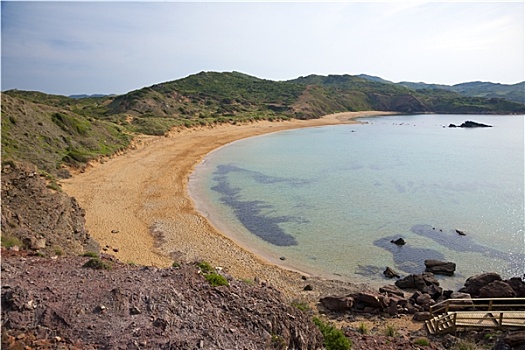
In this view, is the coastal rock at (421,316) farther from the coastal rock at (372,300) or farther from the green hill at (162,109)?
the green hill at (162,109)

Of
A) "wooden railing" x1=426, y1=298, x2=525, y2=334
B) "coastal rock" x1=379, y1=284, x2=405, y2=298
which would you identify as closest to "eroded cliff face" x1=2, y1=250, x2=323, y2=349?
"wooden railing" x1=426, y1=298, x2=525, y2=334

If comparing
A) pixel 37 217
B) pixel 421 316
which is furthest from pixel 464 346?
pixel 37 217

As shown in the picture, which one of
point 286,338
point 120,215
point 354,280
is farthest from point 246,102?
point 286,338

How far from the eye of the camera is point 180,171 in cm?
4006

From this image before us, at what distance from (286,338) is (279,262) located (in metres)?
11.7

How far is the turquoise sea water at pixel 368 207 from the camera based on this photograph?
21.4 m

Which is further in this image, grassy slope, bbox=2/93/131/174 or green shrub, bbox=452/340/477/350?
grassy slope, bbox=2/93/131/174

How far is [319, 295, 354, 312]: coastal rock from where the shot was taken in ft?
49.2

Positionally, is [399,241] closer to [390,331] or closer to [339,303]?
[339,303]

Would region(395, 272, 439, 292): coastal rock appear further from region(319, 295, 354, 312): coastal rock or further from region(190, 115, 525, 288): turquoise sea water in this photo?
region(319, 295, 354, 312): coastal rock

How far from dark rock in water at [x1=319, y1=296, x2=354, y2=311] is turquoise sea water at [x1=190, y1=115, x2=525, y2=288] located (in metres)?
3.93

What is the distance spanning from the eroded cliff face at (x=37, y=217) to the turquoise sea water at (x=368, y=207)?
389 inches

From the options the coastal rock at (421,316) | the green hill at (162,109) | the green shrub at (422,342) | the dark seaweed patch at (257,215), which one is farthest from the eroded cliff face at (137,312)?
the green hill at (162,109)

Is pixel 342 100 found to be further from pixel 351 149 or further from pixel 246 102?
pixel 351 149
